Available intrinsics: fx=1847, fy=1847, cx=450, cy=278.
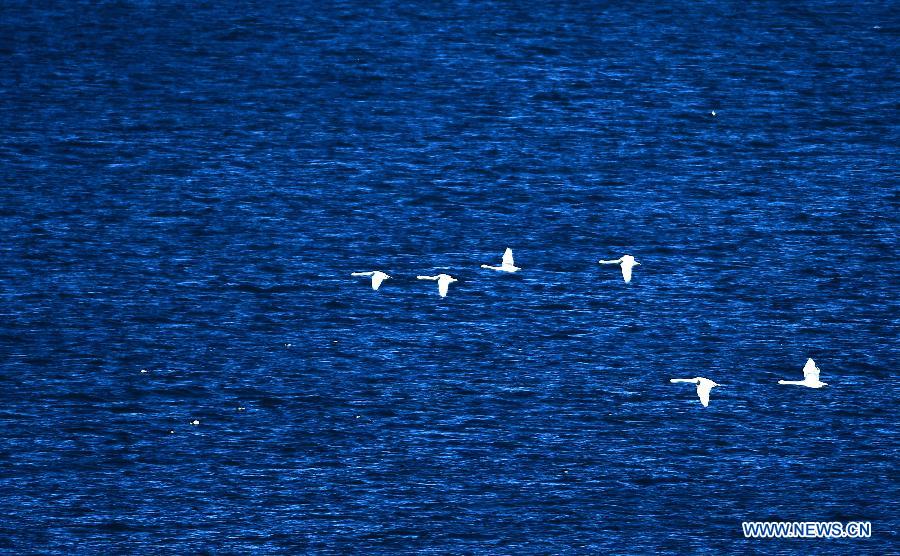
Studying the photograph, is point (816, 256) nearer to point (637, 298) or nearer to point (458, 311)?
point (637, 298)

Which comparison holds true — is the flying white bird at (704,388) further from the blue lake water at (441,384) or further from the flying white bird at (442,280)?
the flying white bird at (442,280)

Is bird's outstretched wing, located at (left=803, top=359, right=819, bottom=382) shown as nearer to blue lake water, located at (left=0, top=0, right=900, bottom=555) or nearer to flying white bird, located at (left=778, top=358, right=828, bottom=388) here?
flying white bird, located at (left=778, top=358, right=828, bottom=388)

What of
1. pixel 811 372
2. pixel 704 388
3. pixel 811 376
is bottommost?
pixel 704 388

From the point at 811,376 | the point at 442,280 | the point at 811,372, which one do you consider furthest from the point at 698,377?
the point at 442,280

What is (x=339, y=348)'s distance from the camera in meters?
170

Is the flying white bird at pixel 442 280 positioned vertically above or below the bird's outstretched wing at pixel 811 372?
above

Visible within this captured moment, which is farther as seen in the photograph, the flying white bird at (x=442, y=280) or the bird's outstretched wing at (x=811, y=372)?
the flying white bird at (x=442, y=280)

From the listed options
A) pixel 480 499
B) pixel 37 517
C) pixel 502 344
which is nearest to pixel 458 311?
pixel 502 344

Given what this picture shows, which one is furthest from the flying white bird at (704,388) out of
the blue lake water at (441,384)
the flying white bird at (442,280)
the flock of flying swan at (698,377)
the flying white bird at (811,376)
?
the flying white bird at (442,280)

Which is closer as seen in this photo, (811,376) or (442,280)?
(811,376)

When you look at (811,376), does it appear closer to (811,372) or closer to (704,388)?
(811,372)

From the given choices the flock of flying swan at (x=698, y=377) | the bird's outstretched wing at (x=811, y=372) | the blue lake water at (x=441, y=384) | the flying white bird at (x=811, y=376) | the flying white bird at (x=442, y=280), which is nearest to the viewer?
the blue lake water at (x=441, y=384)

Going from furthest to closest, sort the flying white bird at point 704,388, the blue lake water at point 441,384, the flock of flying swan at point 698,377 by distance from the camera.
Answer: the flying white bird at point 704,388 < the flock of flying swan at point 698,377 < the blue lake water at point 441,384

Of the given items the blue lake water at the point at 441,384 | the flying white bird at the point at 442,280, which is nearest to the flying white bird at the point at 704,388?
the blue lake water at the point at 441,384
